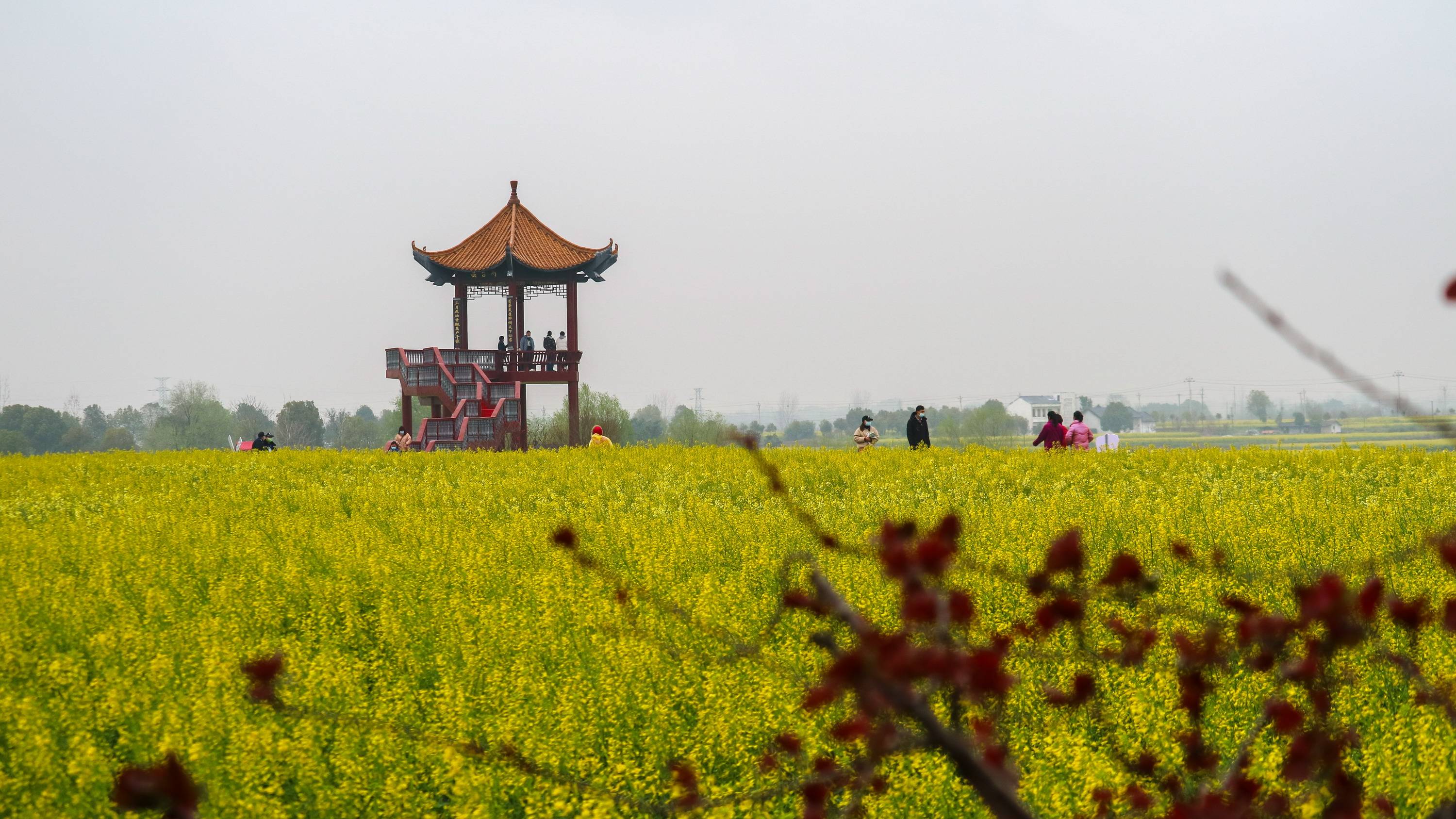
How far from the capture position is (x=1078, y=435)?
15672 mm

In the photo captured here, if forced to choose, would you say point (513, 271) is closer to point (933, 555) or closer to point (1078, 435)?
point (1078, 435)

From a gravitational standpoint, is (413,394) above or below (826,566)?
above

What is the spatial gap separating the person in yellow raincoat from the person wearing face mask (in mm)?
4840

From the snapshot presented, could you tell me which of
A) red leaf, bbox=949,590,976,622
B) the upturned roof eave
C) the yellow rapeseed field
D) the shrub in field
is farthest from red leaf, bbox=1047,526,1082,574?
the upturned roof eave

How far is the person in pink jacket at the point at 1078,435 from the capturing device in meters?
15.6

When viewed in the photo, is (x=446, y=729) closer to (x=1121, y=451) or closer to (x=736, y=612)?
(x=736, y=612)

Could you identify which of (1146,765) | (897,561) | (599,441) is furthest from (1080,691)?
(599,441)

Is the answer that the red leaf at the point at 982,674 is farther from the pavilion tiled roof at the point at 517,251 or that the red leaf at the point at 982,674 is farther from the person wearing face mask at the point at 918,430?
the pavilion tiled roof at the point at 517,251

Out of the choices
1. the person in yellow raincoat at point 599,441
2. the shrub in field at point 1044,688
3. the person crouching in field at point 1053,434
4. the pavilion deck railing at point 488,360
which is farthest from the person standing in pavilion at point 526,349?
the shrub in field at point 1044,688

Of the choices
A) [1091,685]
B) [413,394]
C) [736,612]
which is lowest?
[736,612]

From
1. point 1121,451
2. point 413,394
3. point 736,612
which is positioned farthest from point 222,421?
point 736,612

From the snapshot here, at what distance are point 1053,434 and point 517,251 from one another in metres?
15.5

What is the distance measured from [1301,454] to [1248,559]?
7.58 m

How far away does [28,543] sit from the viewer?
761 cm
